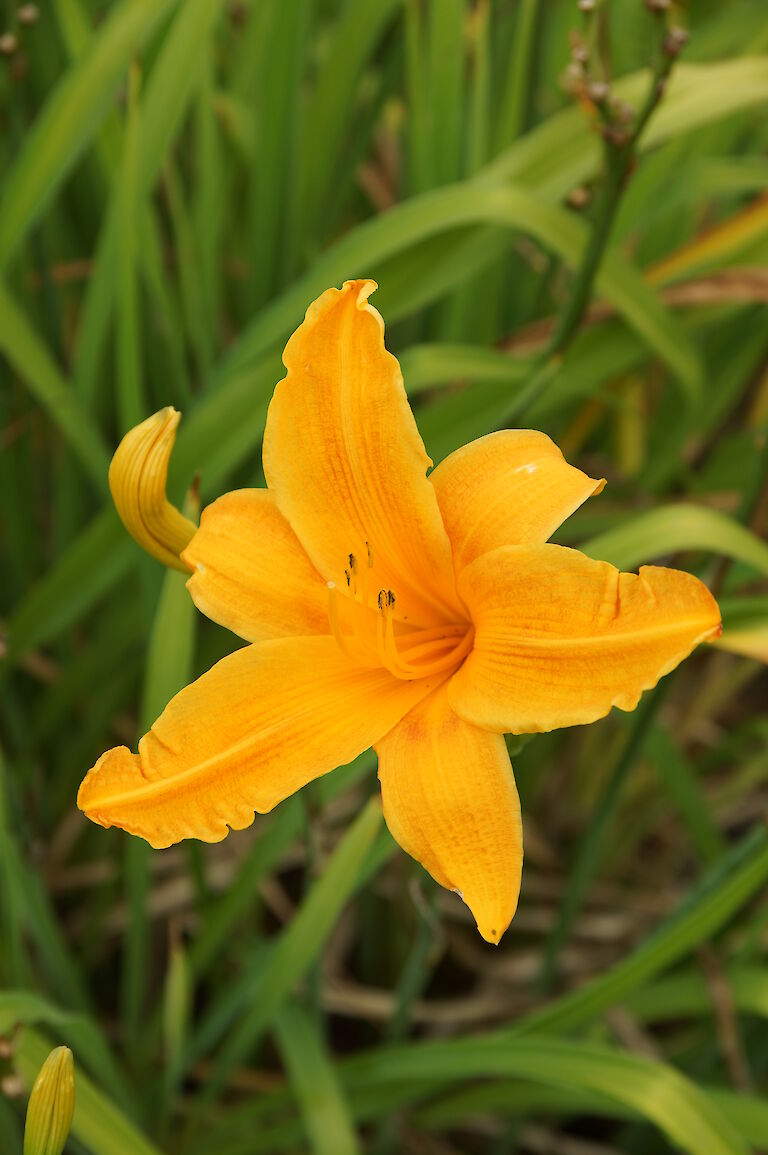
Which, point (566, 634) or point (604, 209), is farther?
point (604, 209)

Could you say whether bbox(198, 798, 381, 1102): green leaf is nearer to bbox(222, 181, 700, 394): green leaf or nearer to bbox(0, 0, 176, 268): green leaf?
bbox(222, 181, 700, 394): green leaf

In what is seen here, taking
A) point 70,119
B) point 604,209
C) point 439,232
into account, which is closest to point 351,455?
point 604,209

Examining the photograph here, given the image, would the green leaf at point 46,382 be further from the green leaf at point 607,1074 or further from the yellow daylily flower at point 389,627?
the green leaf at point 607,1074

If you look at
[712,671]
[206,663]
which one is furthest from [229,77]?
[712,671]

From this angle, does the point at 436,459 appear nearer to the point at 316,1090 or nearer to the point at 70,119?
the point at 70,119

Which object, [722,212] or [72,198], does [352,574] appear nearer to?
[72,198]

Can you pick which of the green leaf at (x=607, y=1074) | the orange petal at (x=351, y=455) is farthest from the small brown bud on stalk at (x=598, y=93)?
the green leaf at (x=607, y=1074)
